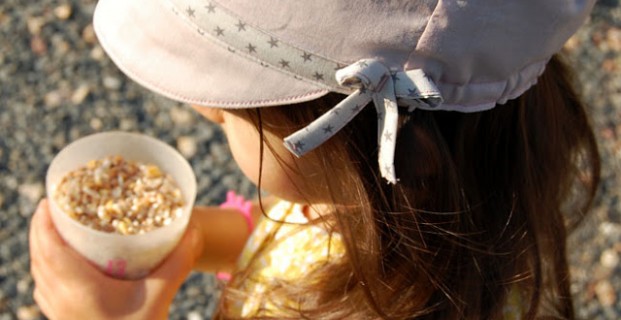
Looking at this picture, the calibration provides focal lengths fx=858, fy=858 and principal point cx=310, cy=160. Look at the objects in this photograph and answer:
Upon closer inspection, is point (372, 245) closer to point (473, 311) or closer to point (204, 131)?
point (473, 311)

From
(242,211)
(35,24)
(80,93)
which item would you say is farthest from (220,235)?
(35,24)

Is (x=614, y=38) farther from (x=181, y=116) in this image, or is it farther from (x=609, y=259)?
(x=181, y=116)

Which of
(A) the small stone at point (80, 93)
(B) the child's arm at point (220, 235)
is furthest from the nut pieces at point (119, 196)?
(A) the small stone at point (80, 93)

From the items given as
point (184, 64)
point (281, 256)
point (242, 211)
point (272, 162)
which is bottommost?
point (242, 211)

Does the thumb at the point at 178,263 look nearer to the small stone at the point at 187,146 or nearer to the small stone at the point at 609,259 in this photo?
the small stone at the point at 187,146

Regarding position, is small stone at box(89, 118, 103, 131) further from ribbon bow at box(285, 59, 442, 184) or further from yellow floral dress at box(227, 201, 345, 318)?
ribbon bow at box(285, 59, 442, 184)

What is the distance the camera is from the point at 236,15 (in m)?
0.96

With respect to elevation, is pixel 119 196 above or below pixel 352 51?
below

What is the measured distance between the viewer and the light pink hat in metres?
0.92

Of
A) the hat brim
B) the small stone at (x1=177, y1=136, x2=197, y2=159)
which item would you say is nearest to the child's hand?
the hat brim

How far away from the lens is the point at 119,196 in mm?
1376

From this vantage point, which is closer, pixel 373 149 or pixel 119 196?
pixel 373 149

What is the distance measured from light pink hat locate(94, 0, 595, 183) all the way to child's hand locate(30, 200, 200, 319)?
0.39 meters

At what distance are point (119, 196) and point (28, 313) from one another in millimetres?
764
